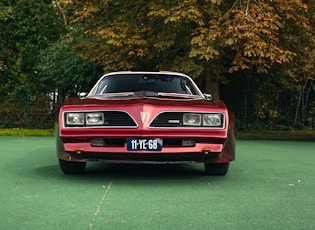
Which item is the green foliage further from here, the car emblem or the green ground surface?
the car emblem

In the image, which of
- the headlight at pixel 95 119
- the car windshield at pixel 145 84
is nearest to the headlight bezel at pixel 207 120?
the headlight at pixel 95 119

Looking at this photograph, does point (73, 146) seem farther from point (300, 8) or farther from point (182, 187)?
point (300, 8)

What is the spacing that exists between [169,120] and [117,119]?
25.3 inches

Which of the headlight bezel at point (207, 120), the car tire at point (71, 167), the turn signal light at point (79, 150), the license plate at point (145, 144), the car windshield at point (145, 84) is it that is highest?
the car windshield at point (145, 84)

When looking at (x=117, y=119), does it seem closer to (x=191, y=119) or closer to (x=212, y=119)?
(x=191, y=119)

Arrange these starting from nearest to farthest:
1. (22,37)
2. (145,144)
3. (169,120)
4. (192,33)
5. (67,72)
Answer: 1. (145,144)
2. (169,120)
3. (192,33)
4. (67,72)
5. (22,37)

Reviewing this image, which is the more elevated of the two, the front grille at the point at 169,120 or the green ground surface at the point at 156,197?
the front grille at the point at 169,120

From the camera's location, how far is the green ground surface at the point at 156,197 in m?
4.40

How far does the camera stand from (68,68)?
20422 millimetres

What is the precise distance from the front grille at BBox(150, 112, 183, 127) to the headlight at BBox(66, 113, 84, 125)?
0.92m

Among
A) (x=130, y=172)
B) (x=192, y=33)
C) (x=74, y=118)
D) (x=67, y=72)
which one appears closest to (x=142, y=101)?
(x=74, y=118)

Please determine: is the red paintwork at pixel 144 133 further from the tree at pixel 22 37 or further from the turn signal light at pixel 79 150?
the tree at pixel 22 37

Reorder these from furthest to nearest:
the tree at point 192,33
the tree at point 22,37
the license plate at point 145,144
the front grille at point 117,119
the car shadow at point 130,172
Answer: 1. the tree at point 22,37
2. the tree at point 192,33
3. the car shadow at point 130,172
4. the front grille at point 117,119
5. the license plate at point 145,144

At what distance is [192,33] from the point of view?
47.8ft
